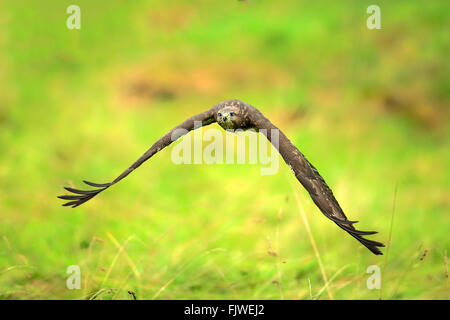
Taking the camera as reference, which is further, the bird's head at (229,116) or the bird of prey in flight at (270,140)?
the bird's head at (229,116)

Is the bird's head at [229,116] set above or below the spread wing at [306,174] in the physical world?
above

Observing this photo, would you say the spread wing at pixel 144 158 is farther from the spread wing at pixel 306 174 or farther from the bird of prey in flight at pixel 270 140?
the spread wing at pixel 306 174

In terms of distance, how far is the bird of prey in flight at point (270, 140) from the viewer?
393 centimetres

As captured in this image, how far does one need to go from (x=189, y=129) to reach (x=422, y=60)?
9.32 metres

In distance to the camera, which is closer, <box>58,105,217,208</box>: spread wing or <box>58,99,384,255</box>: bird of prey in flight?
<box>58,99,384,255</box>: bird of prey in flight

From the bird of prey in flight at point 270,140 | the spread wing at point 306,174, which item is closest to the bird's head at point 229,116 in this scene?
the bird of prey in flight at point 270,140

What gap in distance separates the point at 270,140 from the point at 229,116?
1.81 ft

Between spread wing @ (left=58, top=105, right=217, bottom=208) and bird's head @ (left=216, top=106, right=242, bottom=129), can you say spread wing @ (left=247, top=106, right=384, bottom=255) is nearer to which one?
bird's head @ (left=216, top=106, right=242, bottom=129)

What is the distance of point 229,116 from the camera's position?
4.60 m

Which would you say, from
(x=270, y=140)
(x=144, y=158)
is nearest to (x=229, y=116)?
(x=270, y=140)

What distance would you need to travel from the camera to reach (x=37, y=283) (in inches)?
218

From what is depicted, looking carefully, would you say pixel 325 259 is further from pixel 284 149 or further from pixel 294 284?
pixel 284 149

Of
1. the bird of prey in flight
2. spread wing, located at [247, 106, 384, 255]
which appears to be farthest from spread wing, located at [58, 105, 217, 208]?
spread wing, located at [247, 106, 384, 255]

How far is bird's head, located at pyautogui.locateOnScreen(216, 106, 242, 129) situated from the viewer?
181 inches
